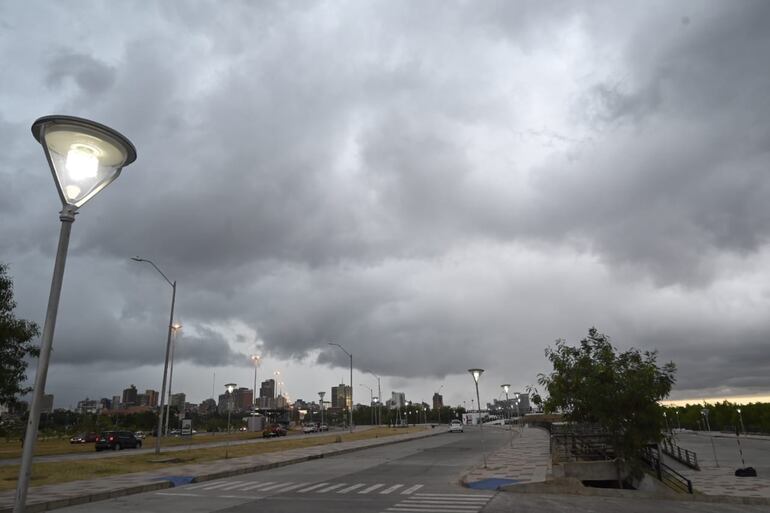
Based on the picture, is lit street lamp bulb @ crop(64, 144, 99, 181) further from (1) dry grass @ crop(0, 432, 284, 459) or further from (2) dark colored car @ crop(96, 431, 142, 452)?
(2) dark colored car @ crop(96, 431, 142, 452)

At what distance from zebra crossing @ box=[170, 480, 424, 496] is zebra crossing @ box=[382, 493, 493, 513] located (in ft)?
4.31

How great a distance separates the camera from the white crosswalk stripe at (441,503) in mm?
13938

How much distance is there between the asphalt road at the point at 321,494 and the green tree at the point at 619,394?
20.2 ft

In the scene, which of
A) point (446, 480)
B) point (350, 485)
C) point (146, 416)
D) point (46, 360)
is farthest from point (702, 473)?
point (146, 416)

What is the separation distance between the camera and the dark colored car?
140ft

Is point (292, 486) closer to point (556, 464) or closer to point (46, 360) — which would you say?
point (556, 464)

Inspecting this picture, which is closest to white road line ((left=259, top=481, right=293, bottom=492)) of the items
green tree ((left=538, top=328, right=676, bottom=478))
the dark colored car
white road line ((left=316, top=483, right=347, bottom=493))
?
white road line ((left=316, top=483, right=347, bottom=493))

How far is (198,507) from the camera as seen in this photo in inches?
563

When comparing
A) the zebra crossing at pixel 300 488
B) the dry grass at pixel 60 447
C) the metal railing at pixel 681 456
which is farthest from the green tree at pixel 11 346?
the metal railing at pixel 681 456

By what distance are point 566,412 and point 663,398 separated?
3944mm

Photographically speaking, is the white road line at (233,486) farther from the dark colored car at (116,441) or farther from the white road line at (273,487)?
→ the dark colored car at (116,441)

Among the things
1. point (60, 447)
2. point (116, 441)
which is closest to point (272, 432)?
point (60, 447)

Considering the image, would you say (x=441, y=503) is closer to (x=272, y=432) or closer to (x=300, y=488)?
(x=300, y=488)

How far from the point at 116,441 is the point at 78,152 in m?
45.6
